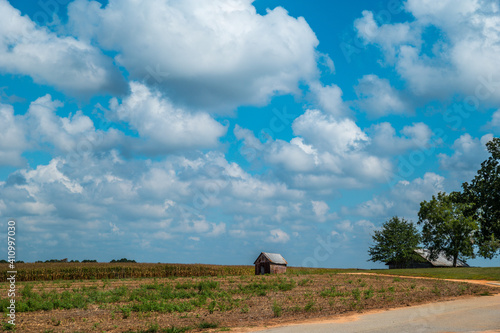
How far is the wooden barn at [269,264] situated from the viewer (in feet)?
176

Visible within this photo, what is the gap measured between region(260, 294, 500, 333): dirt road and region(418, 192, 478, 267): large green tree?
4776 centimetres

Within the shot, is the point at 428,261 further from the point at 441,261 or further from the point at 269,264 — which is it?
the point at 269,264

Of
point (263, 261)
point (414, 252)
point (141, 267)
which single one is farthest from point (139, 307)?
point (414, 252)

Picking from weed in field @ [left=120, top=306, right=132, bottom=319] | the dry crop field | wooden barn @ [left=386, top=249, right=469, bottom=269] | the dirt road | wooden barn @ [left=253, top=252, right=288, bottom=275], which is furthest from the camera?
wooden barn @ [left=386, top=249, right=469, bottom=269]

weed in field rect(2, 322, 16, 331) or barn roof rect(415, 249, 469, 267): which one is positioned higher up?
weed in field rect(2, 322, 16, 331)

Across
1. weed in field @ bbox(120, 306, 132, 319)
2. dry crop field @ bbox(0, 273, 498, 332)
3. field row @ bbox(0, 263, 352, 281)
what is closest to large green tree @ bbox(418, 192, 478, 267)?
field row @ bbox(0, 263, 352, 281)

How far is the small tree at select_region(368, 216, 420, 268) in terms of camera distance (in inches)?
3027

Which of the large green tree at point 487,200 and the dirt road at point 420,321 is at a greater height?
the large green tree at point 487,200

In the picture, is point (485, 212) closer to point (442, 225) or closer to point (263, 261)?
point (442, 225)

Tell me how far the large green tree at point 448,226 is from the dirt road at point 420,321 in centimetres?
4776

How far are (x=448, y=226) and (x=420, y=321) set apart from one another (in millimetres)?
53037

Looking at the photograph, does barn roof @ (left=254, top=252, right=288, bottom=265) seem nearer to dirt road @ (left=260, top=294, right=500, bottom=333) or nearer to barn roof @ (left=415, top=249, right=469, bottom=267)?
barn roof @ (left=415, top=249, right=469, bottom=267)

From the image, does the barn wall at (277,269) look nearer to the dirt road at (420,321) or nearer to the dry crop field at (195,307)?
the dry crop field at (195,307)

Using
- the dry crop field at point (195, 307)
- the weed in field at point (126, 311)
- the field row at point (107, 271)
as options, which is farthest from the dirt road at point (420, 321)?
the field row at point (107, 271)
